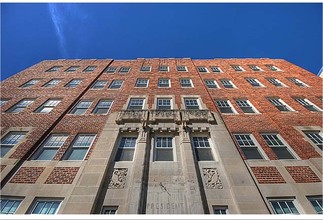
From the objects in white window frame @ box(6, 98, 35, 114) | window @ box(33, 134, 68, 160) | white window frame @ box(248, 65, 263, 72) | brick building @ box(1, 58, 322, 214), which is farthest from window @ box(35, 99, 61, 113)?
white window frame @ box(248, 65, 263, 72)

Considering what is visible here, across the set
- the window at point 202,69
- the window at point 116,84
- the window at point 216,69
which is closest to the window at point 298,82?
the window at point 216,69

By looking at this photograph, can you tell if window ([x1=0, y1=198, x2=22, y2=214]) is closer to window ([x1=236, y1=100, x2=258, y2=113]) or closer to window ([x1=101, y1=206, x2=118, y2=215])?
window ([x1=101, y1=206, x2=118, y2=215])

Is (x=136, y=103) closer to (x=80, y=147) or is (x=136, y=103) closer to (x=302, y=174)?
(x=80, y=147)

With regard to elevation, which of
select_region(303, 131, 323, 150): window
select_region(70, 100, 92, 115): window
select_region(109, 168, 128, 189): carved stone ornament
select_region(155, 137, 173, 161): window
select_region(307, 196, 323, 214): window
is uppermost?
select_region(70, 100, 92, 115): window

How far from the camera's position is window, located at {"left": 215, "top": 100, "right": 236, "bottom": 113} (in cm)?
1391

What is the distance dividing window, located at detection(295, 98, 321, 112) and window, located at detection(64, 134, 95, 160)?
52.5ft

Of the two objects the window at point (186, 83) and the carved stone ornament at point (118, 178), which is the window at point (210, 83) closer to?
the window at point (186, 83)

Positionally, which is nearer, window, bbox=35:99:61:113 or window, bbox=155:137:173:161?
window, bbox=155:137:173:161

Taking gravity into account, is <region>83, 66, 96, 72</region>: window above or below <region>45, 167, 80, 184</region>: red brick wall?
above

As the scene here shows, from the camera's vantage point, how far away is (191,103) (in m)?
14.6

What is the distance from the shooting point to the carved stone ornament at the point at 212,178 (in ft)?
27.9

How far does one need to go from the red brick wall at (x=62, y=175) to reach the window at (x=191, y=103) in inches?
338

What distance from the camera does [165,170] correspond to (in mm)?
9141

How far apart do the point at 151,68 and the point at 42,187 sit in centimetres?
1596
